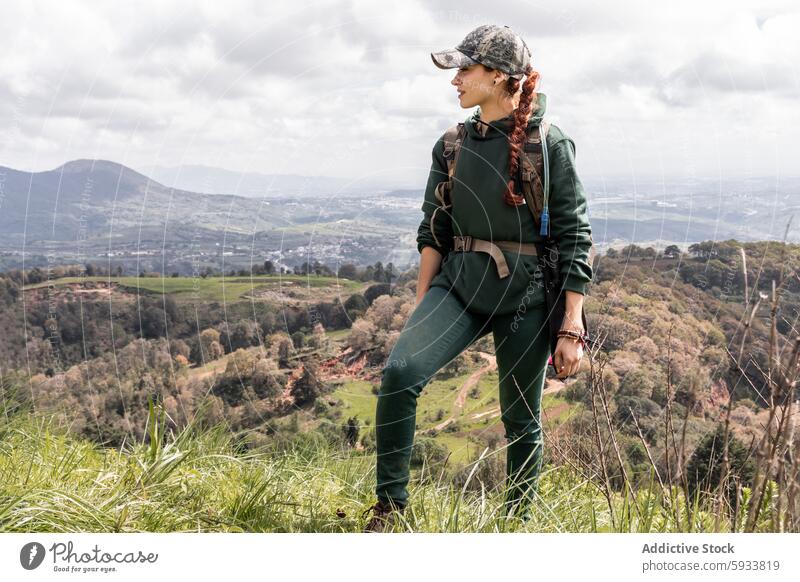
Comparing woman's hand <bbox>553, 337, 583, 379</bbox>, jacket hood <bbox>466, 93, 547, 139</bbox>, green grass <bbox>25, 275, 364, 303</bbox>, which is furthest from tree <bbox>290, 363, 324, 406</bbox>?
jacket hood <bbox>466, 93, 547, 139</bbox>

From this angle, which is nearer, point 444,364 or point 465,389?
point 444,364

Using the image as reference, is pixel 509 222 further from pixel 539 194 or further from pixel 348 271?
pixel 348 271

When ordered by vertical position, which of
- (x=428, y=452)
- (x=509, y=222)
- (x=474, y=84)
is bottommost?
(x=428, y=452)

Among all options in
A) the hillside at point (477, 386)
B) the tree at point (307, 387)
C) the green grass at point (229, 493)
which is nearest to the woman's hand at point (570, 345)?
the hillside at point (477, 386)

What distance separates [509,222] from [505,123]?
0.46 m

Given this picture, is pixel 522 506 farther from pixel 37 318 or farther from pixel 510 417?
pixel 37 318

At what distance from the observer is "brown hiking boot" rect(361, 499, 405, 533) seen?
323 cm

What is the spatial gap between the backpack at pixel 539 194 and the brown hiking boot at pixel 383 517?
3.33 feet

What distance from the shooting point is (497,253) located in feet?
10.8

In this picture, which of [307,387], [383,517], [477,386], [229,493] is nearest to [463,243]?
[383,517]

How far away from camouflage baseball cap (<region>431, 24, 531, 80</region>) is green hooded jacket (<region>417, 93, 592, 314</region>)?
0.71 ft

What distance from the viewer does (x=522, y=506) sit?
3545 millimetres

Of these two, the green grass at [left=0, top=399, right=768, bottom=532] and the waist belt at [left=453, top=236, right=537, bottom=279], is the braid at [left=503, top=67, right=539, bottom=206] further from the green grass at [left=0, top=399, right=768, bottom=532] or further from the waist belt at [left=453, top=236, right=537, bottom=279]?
the green grass at [left=0, top=399, right=768, bottom=532]
